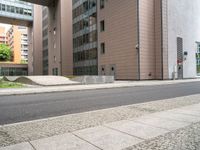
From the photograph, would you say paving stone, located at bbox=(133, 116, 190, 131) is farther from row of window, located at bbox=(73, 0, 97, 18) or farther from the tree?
the tree

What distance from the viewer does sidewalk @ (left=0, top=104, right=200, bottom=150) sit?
A: 4520mm

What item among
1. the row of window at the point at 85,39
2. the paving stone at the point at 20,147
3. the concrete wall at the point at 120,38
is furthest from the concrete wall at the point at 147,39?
the paving stone at the point at 20,147

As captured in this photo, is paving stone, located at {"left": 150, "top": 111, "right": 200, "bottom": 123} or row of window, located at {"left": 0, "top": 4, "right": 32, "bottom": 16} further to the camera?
row of window, located at {"left": 0, "top": 4, "right": 32, "bottom": 16}

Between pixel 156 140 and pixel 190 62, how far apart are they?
129 feet

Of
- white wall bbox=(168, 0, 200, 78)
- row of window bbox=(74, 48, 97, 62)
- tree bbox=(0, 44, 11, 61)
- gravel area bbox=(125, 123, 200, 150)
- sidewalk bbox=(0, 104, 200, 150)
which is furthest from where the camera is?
tree bbox=(0, 44, 11, 61)

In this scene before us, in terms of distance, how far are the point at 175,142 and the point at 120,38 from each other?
33.5 meters

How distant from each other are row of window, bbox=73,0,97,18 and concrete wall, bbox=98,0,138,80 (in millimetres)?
4215

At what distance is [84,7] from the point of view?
48.9 meters

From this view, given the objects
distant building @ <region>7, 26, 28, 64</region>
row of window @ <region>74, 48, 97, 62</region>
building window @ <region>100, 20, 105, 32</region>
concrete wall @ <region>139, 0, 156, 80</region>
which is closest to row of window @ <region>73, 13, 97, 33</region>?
building window @ <region>100, 20, 105, 32</region>

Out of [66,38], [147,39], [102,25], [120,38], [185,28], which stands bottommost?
[147,39]

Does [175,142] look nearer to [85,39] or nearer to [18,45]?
[85,39]

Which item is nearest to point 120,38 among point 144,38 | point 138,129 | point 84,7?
point 144,38

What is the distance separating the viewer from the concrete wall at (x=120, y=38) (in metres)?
34.4

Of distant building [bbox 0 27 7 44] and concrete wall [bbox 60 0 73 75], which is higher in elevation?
distant building [bbox 0 27 7 44]
